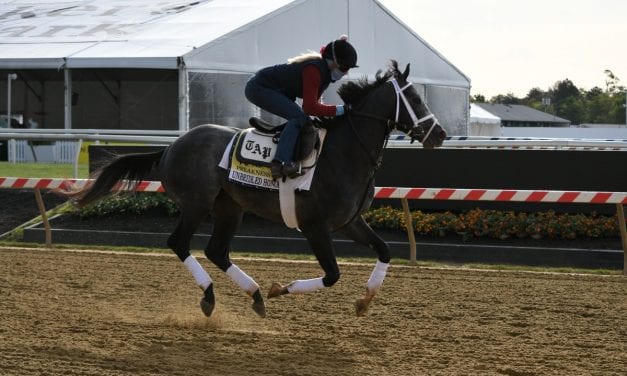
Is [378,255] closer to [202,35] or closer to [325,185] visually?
[325,185]

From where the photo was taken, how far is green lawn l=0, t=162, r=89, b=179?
18203mm

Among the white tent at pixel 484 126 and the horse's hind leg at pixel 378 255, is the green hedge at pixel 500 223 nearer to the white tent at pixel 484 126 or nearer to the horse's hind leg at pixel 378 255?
the horse's hind leg at pixel 378 255

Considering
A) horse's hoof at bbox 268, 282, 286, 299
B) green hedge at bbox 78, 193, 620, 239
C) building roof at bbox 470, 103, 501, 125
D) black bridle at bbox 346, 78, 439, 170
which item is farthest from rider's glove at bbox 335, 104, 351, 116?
building roof at bbox 470, 103, 501, 125

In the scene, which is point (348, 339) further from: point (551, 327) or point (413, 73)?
point (413, 73)

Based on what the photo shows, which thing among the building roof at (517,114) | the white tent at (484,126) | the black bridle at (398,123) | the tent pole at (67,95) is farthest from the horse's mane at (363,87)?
the building roof at (517,114)

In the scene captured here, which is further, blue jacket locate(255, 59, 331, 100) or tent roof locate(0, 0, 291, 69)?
tent roof locate(0, 0, 291, 69)

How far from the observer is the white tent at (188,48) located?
70.0ft

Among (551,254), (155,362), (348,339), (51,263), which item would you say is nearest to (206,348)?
(155,362)

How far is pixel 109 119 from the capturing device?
2892cm

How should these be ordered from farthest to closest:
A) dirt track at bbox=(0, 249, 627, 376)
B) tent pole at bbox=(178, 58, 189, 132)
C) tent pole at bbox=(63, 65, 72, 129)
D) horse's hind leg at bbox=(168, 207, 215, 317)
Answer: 1. tent pole at bbox=(63, 65, 72, 129)
2. tent pole at bbox=(178, 58, 189, 132)
3. horse's hind leg at bbox=(168, 207, 215, 317)
4. dirt track at bbox=(0, 249, 627, 376)

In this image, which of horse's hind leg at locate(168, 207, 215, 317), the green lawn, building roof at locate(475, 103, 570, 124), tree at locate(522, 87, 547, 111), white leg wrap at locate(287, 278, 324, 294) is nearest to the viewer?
white leg wrap at locate(287, 278, 324, 294)

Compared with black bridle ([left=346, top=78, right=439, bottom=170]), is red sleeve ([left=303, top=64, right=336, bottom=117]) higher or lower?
higher

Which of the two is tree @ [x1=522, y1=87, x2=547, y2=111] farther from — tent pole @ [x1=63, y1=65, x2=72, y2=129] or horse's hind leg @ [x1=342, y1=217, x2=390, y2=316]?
horse's hind leg @ [x1=342, y1=217, x2=390, y2=316]

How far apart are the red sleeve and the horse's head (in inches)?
22.3
